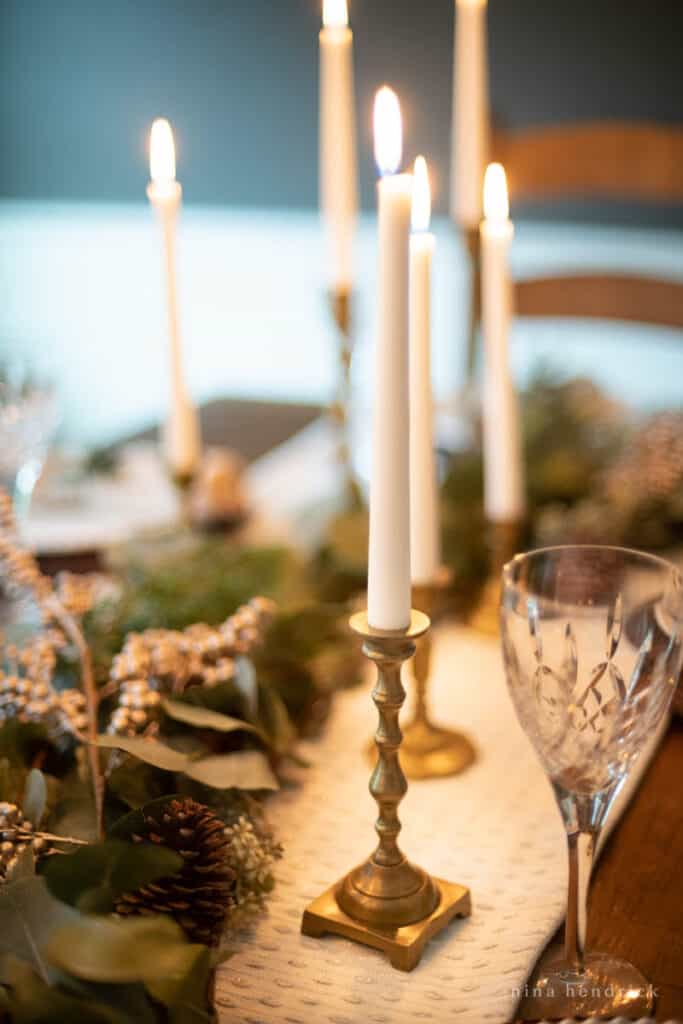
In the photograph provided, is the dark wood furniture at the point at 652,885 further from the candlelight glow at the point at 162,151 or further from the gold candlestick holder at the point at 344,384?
the candlelight glow at the point at 162,151

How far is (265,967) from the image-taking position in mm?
618

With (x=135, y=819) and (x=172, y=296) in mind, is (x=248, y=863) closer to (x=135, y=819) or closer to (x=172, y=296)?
(x=135, y=819)

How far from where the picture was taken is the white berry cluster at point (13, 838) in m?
0.58

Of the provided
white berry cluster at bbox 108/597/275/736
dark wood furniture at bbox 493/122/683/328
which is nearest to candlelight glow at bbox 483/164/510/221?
white berry cluster at bbox 108/597/275/736

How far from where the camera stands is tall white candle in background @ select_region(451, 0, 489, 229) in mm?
1155

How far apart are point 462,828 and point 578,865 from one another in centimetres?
18

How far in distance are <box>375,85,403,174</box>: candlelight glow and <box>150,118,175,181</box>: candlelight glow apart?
41cm

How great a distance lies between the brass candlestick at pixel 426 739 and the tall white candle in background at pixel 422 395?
13mm

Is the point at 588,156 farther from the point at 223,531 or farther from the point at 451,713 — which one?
the point at 451,713

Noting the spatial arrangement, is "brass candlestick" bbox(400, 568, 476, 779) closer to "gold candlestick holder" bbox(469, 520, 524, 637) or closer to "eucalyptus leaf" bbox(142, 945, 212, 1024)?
"gold candlestick holder" bbox(469, 520, 524, 637)

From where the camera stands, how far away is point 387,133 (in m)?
0.57

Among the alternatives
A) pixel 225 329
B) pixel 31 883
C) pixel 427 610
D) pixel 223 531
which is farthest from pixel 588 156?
pixel 225 329

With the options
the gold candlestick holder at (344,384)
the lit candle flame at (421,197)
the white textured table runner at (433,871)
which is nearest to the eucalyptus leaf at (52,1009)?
the white textured table runner at (433,871)

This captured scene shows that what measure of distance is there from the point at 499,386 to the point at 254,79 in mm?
3496
